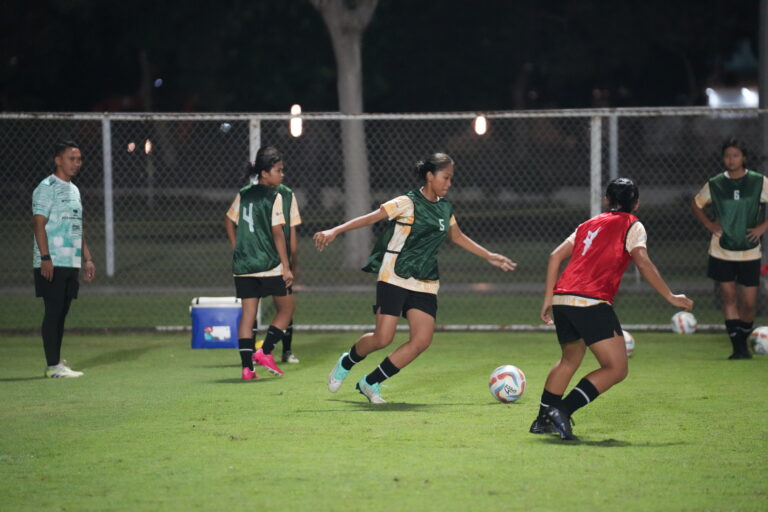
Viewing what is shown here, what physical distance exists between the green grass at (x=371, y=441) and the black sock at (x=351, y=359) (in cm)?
30

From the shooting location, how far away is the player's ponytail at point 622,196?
7.28 meters

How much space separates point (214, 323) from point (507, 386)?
444 centimetres

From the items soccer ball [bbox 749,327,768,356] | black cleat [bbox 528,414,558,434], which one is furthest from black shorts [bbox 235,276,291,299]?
soccer ball [bbox 749,327,768,356]

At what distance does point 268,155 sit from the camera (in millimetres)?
10062

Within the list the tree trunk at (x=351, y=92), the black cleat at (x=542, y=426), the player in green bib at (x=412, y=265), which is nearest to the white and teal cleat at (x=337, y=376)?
the player in green bib at (x=412, y=265)

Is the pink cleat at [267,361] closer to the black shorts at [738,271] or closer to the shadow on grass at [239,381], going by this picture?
the shadow on grass at [239,381]

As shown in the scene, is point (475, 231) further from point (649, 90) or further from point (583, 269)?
point (583, 269)

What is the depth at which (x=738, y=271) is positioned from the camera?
11125 mm

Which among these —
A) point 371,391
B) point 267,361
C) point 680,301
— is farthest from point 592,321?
point 267,361

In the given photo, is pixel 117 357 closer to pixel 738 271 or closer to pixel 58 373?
pixel 58 373

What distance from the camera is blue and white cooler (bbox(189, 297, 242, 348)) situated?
476 inches

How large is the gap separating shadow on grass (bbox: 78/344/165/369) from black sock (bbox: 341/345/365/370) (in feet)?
11.1

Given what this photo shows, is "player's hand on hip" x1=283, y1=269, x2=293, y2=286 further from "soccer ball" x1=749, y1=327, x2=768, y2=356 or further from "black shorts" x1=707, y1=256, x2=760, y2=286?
"soccer ball" x1=749, y1=327, x2=768, y2=356

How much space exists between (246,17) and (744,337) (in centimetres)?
2913
